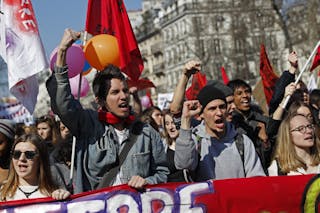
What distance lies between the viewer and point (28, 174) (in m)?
5.13

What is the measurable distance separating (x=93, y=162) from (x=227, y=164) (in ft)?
3.35

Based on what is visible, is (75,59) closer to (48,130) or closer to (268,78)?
(48,130)

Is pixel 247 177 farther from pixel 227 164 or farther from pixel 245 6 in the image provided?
pixel 245 6

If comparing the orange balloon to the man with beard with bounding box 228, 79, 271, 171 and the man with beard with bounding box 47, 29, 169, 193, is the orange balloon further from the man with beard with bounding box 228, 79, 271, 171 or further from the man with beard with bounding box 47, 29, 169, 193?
the man with beard with bounding box 228, 79, 271, 171

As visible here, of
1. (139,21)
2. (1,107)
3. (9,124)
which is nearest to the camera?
(9,124)

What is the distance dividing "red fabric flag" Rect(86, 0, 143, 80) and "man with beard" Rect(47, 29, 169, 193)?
1467 millimetres

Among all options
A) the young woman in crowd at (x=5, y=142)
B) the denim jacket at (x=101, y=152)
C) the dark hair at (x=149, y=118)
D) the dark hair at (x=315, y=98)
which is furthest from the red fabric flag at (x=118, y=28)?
the dark hair at (x=315, y=98)

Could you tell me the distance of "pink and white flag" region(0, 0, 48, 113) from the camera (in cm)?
631

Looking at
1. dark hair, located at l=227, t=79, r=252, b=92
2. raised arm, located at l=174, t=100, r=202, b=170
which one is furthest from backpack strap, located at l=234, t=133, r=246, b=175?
dark hair, located at l=227, t=79, r=252, b=92

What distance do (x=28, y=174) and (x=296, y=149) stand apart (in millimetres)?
2076

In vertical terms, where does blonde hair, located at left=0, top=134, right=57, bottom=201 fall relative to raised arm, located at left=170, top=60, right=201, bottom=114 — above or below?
below

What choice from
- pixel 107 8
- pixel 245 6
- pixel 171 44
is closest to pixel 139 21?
pixel 171 44

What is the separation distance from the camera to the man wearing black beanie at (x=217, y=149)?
5445mm

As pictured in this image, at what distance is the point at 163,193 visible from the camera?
5.15 meters
